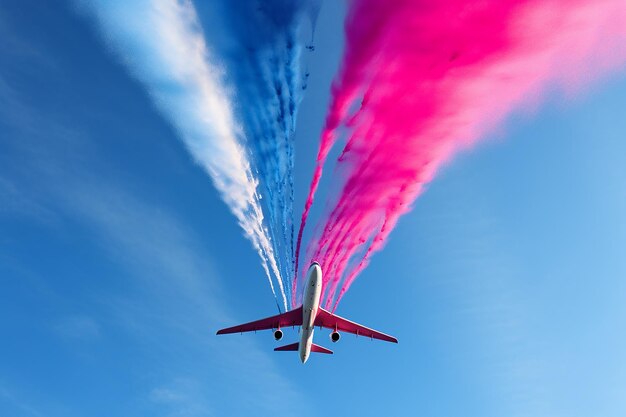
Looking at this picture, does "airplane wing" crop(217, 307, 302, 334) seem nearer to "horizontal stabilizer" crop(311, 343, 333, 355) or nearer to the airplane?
the airplane

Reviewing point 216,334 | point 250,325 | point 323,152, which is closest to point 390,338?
point 250,325

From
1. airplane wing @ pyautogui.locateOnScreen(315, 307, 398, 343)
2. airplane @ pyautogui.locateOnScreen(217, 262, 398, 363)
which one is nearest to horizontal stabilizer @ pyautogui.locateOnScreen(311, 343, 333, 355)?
airplane @ pyautogui.locateOnScreen(217, 262, 398, 363)

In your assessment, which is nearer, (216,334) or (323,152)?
(323,152)

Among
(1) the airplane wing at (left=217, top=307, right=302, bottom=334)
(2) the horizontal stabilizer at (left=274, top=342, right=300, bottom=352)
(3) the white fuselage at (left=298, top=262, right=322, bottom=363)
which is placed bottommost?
(3) the white fuselage at (left=298, top=262, right=322, bottom=363)

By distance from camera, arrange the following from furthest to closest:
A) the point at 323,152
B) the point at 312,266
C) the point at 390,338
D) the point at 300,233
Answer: the point at 390,338
the point at 312,266
the point at 300,233
the point at 323,152

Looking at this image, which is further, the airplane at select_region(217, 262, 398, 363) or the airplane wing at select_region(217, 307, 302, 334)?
the airplane wing at select_region(217, 307, 302, 334)

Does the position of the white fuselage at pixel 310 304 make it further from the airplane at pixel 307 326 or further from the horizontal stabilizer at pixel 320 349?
the horizontal stabilizer at pixel 320 349

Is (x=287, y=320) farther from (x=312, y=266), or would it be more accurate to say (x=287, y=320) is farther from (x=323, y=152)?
(x=323, y=152)
